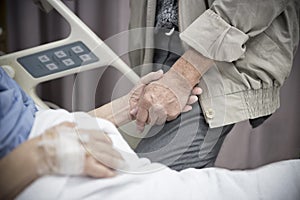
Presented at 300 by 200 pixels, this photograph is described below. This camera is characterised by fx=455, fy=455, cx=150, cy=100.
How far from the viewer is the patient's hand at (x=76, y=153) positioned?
0.62 m

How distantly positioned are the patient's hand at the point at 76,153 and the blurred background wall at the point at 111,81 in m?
0.17

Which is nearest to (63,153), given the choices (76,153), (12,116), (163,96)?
(76,153)

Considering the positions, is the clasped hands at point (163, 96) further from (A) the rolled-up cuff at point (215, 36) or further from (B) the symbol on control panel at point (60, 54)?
(B) the symbol on control panel at point (60, 54)

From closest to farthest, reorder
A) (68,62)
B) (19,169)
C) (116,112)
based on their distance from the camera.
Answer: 1. (19,169)
2. (116,112)
3. (68,62)

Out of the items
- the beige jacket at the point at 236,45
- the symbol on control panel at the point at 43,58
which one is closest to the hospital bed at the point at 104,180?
the symbol on control panel at the point at 43,58

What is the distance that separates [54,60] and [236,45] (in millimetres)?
362

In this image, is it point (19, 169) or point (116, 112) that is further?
point (116, 112)

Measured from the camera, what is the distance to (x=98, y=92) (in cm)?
81

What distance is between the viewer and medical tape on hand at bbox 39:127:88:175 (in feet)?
2.02

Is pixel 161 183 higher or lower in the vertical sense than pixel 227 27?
lower

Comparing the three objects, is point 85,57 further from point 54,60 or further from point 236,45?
point 236,45

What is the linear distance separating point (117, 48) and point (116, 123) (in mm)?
161

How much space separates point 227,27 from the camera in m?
0.83

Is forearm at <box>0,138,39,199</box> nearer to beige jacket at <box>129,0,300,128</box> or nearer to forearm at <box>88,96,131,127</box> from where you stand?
forearm at <box>88,96,131,127</box>
